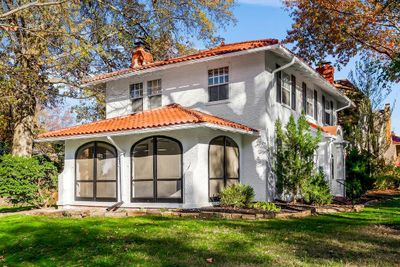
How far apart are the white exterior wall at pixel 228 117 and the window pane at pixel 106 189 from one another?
2.13 feet

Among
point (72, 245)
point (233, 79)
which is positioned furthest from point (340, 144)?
point (72, 245)

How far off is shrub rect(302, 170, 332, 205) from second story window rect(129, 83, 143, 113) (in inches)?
323

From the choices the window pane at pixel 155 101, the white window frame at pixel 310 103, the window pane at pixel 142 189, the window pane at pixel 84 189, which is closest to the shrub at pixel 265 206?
the window pane at pixel 142 189

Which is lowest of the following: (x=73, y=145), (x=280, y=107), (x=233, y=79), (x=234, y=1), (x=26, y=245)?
(x=26, y=245)

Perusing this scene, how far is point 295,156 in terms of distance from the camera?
15492 millimetres

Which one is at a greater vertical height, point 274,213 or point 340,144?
point 340,144

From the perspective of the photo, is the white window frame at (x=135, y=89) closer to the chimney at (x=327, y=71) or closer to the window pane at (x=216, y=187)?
the window pane at (x=216, y=187)

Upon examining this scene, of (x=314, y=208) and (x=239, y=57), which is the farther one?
(x=239, y=57)

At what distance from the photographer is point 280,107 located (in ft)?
56.6

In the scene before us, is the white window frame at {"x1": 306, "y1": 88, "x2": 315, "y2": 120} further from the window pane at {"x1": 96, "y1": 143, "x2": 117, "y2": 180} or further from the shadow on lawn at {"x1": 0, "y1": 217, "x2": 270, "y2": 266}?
the shadow on lawn at {"x1": 0, "y1": 217, "x2": 270, "y2": 266}

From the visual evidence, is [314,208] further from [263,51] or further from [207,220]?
[263,51]

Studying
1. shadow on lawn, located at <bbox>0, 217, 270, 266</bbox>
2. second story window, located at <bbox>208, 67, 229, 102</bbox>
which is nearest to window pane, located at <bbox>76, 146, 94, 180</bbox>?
second story window, located at <bbox>208, 67, 229, 102</bbox>

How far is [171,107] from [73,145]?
4.46 m

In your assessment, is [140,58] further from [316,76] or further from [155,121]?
[316,76]
